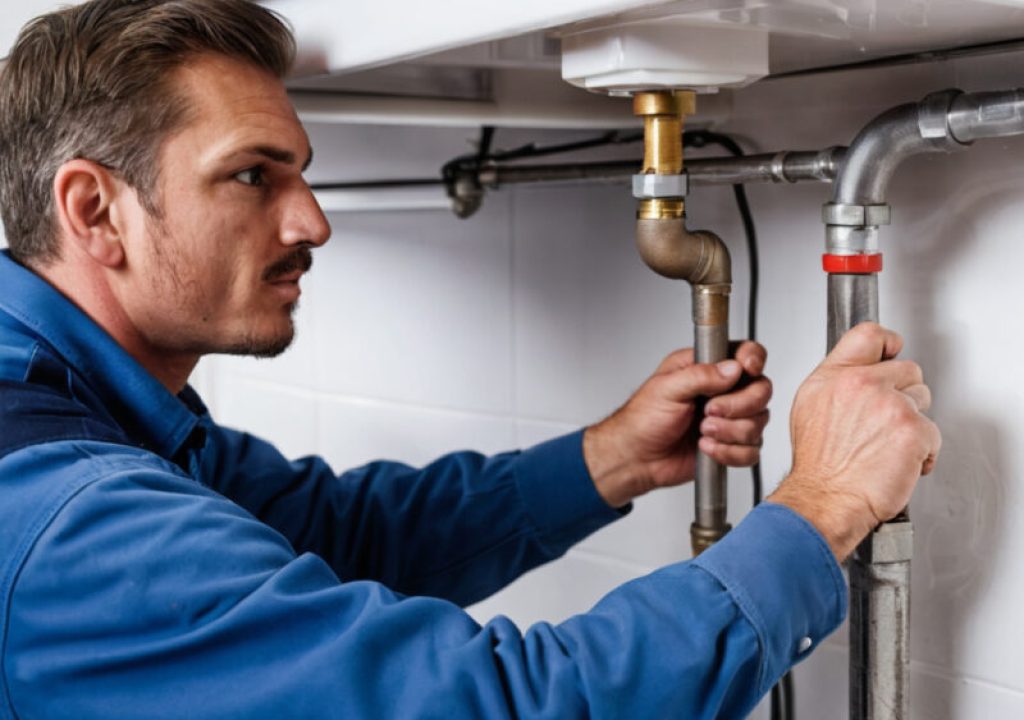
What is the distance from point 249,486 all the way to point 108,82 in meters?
0.36

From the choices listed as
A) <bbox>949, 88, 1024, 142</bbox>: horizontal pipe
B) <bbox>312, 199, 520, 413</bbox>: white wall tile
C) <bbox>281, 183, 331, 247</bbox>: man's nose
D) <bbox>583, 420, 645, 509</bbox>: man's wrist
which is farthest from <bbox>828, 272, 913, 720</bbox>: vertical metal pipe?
<bbox>312, 199, 520, 413</bbox>: white wall tile

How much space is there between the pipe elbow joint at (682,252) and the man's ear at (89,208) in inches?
13.2

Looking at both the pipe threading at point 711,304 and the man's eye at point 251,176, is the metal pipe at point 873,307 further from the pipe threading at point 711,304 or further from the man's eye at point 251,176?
the man's eye at point 251,176

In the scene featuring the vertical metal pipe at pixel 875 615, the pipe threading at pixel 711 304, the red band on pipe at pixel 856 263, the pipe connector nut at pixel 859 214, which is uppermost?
the pipe connector nut at pixel 859 214

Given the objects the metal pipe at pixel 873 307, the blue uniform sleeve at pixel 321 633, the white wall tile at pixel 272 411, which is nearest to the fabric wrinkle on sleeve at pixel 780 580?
the blue uniform sleeve at pixel 321 633

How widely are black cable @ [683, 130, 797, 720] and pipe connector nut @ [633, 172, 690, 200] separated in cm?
16

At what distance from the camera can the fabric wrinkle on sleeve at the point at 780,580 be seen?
1.93 feet

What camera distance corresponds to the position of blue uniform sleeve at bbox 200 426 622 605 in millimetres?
964

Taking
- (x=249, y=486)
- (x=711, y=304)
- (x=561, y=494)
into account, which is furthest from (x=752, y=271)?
(x=249, y=486)

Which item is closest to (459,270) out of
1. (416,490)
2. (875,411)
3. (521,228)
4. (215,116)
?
(521,228)

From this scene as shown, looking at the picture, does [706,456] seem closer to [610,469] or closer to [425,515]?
[610,469]

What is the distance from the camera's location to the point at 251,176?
0.78 meters

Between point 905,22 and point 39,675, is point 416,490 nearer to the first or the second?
point 39,675

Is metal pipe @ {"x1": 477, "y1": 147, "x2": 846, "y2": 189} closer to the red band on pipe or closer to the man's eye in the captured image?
the red band on pipe
